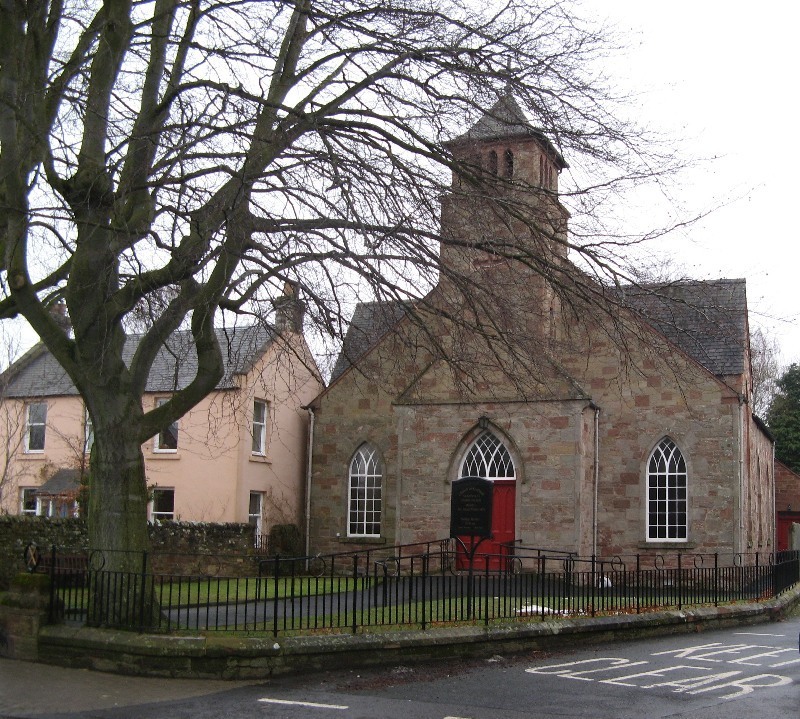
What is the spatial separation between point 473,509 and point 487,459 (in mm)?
9127

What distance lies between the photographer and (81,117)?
40.8 feet

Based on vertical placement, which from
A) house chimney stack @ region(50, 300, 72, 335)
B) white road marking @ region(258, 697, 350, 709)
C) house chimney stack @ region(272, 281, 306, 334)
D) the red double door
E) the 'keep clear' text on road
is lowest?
the 'keep clear' text on road

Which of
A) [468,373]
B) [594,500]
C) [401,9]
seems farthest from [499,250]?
[594,500]

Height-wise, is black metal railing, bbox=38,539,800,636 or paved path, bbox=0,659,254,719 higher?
black metal railing, bbox=38,539,800,636

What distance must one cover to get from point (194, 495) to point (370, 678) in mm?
20475

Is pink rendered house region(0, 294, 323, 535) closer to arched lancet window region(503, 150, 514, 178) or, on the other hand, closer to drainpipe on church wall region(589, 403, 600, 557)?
drainpipe on church wall region(589, 403, 600, 557)

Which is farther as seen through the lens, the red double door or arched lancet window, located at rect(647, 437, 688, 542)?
the red double door

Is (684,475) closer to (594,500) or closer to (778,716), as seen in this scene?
(594,500)

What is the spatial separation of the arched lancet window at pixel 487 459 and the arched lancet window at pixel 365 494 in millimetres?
3385

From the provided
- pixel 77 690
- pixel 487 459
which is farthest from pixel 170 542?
pixel 77 690

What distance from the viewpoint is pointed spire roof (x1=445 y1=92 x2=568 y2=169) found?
12375mm

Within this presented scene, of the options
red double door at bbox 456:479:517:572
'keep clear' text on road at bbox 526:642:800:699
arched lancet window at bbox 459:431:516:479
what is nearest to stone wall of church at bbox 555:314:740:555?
red double door at bbox 456:479:517:572

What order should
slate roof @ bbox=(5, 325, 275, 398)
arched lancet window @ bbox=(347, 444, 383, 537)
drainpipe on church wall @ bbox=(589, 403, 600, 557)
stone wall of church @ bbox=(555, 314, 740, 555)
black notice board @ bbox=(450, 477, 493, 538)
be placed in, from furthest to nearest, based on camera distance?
slate roof @ bbox=(5, 325, 275, 398)
arched lancet window @ bbox=(347, 444, 383, 537)
drainpipe on church wall @ bbox=(589, 403, 600, 557)
stone wall of church @ bbox=(555, 314, 740, 555)
black notice board @ bbox=(450, 477, 493, 538)

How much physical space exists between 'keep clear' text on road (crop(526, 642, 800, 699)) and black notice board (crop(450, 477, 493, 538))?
4512 mm
